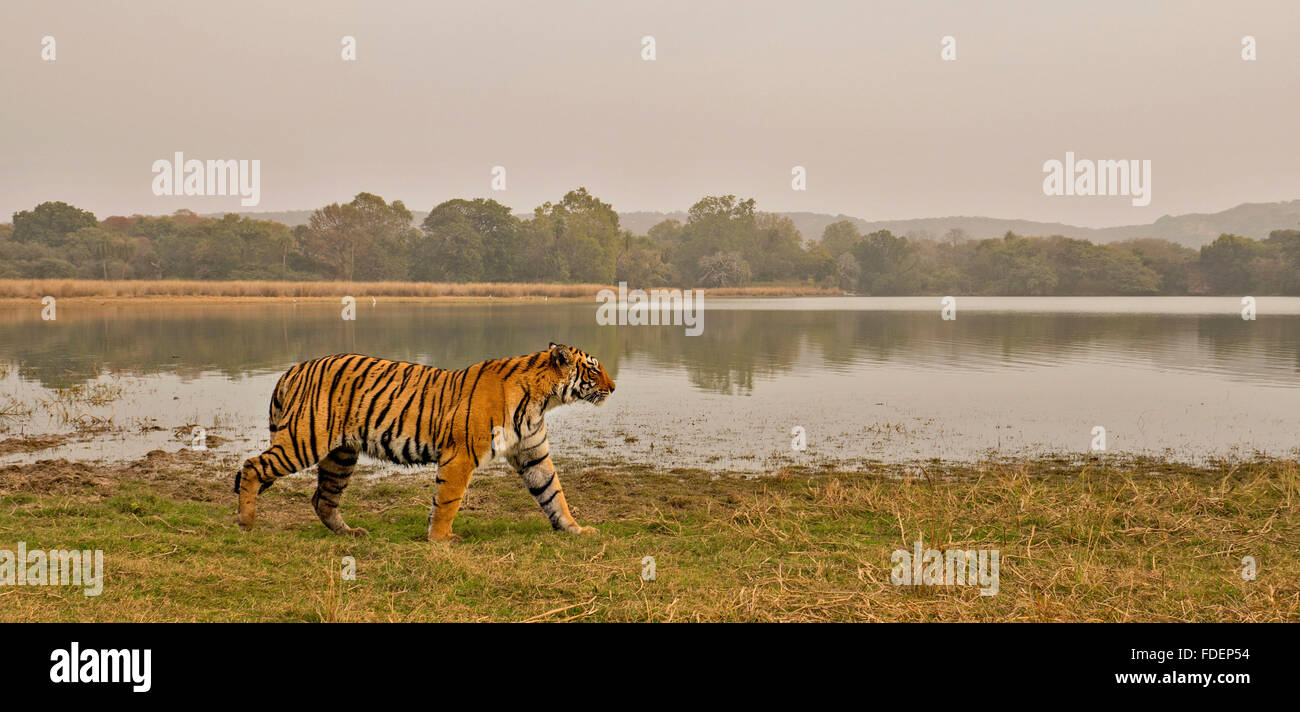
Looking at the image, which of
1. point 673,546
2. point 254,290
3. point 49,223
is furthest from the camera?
point 49,223

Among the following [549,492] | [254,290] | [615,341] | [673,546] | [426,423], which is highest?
[254,290]

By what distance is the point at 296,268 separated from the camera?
88812 mm

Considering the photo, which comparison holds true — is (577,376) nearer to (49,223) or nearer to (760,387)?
(760,387)

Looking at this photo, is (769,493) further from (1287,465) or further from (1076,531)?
(1287,465)

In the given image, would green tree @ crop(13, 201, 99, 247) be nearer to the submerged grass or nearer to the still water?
the still water

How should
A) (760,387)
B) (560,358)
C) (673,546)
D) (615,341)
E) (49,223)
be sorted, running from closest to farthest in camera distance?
(673,546)
(560,358)
(760,387)
(615,341)
(49,223)

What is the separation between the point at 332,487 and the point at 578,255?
92.2m

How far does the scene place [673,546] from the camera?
696 cm

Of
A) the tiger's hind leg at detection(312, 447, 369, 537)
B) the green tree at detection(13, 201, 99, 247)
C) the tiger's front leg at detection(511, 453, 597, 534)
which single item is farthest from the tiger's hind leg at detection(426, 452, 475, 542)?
the green tree at detection(13, 201, 99, 247)

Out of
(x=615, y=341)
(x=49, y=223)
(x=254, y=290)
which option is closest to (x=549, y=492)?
(x=615, y=341)

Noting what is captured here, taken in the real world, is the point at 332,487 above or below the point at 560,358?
below

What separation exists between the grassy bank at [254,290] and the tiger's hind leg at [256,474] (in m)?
52.5

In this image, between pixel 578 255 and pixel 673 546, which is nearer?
pixel 673 546
